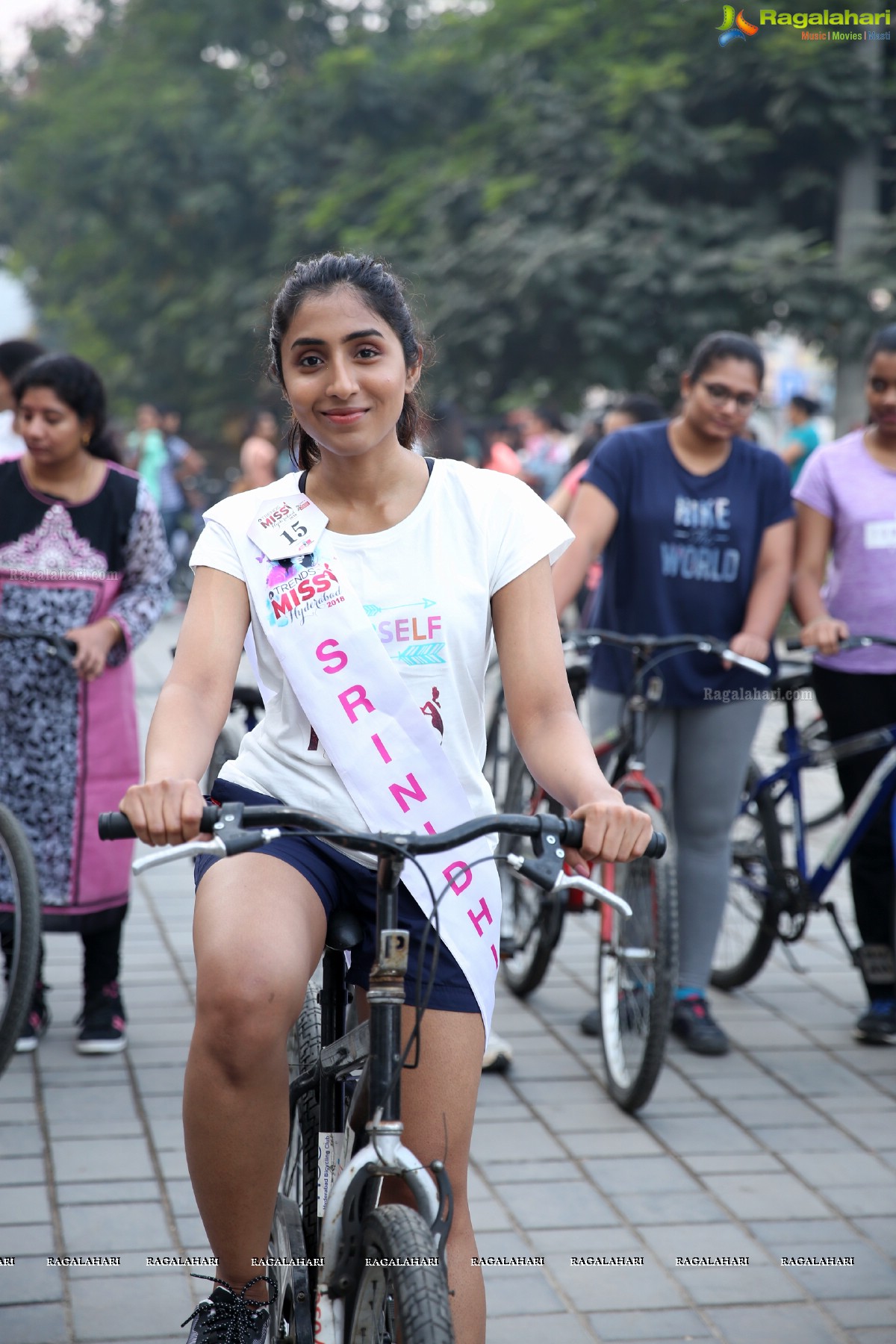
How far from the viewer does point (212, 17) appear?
28.8 metres

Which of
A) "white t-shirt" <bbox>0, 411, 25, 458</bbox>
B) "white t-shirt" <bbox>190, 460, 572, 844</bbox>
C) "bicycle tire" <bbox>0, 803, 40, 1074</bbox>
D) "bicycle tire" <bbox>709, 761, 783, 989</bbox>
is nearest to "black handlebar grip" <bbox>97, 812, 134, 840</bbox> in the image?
"white t-shirt" <bbox>190, 460, 572, 844</bbox>

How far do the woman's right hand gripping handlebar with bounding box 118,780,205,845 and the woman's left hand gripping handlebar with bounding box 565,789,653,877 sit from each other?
1.66 feet

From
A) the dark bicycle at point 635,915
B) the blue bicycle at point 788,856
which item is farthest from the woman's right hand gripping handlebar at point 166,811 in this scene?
the blue bicycle at point 788,856

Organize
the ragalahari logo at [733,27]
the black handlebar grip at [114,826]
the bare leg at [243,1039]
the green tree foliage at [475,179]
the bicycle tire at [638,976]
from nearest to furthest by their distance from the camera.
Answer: the black handlebar grip at [114,826]
the bare leg at [243,1039]
the bicycle tire at [638,976]
the ragalahari logo at [733,27]
the green tree foliage at [475,179]

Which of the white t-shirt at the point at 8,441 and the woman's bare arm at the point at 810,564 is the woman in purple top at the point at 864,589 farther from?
the white t-shirt at the point at 8,441

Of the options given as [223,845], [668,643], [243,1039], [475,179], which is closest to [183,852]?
[223,845]

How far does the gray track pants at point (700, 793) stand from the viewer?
4859mm

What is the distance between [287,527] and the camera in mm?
2492

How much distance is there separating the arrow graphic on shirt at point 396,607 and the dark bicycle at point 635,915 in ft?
6.84

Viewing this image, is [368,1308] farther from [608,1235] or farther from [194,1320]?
[608,1235]

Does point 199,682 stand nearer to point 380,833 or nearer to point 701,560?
point 380,833

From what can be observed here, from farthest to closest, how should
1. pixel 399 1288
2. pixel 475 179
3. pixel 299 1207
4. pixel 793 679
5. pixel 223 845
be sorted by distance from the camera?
1. pixel 475 179
2. pixel 793 679
3. pixel 299 1207
4. pixel 223 845
5. pixel 399 1288

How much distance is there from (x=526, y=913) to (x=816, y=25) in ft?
37.2

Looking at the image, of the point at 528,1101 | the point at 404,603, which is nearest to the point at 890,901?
the point at 528,1101
